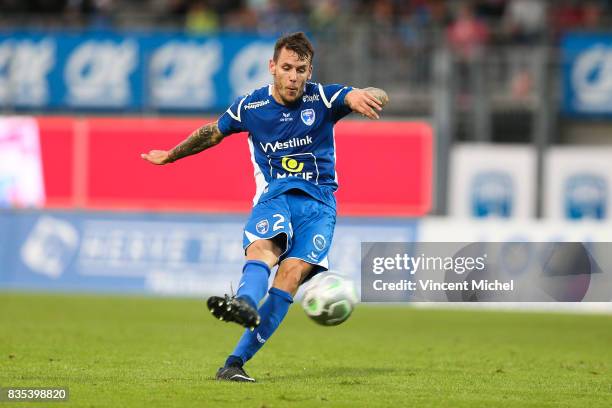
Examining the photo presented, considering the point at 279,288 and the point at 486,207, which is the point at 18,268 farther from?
the point at 279,288

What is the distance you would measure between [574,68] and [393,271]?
22.6 ft

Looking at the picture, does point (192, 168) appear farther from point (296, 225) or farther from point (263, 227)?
point (263, 227)

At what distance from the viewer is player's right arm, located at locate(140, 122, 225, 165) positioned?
30.8 feet

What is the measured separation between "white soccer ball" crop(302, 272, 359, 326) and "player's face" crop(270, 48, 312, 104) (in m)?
1.40

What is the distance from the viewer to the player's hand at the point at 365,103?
853cm

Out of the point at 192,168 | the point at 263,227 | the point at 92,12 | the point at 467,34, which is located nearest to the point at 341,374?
the point at 263,227

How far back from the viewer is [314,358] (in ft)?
37.0

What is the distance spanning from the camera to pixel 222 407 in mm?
7703

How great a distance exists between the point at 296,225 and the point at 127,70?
14.4 m

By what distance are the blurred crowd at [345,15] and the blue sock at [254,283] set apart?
13950 millimetres

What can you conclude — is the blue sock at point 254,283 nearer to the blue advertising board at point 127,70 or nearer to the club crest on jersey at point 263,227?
the club crest on jersey at point 263,227

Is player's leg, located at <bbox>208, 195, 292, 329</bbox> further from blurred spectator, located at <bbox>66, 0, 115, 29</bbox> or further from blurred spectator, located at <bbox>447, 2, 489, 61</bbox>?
blurred spectator, located at <bbox>66, 0, 115, 29</bbox>

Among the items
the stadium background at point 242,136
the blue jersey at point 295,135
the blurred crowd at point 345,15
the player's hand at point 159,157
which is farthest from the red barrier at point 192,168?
the blue jersey at point 295,135

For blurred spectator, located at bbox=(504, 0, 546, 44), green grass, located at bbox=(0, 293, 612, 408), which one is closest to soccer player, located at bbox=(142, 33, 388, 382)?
green grass, located at bbox=(0, 293, 612, 408)
